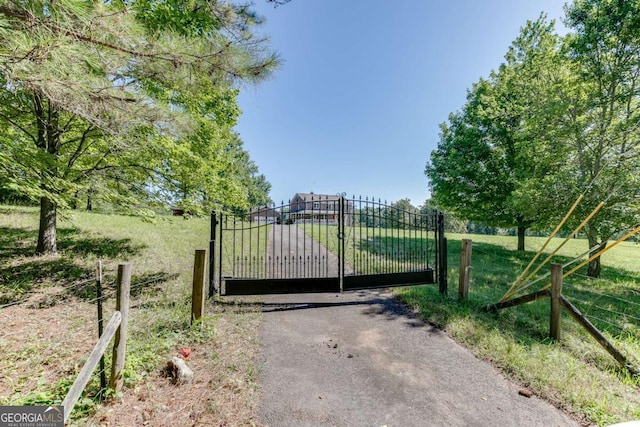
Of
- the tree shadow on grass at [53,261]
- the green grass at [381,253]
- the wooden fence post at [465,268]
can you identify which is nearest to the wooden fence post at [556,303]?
the wooden fence post at [465,268]

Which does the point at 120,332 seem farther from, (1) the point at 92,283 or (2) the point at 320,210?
(1) the point at 92,283

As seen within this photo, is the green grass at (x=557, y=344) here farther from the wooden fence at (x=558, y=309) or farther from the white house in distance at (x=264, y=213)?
the white house in distance at (x=264, y=213)

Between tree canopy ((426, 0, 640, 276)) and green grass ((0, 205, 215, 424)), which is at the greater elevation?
tree canopy ((426, 0, 640, 276))

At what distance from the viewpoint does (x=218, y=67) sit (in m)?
3.56

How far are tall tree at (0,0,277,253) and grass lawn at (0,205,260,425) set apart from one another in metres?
1.97

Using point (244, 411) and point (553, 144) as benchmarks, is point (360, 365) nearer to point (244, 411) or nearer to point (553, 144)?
point (244, 411)

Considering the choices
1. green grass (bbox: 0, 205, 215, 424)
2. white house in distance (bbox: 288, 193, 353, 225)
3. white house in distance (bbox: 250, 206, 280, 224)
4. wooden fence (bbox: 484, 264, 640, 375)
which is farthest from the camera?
white house in distance (bbox: 288, 193, 353, 225)

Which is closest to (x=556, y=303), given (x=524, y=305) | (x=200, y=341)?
(x=524, y=305)

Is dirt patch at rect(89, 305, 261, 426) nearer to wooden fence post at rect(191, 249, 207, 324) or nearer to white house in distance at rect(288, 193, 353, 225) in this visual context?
wooden fence post at rect(191, 249, 207, 324)

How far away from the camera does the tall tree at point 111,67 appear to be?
7.39ft

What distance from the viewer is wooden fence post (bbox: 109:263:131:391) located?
2.42 metres

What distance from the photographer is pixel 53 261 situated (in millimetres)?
6164

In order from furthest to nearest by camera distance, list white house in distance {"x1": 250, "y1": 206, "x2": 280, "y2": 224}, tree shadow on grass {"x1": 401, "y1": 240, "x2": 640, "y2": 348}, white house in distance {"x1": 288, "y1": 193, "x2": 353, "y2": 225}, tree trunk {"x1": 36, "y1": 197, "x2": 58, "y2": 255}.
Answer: tree trunk {"x1": 36, "y1": 197, "x2": 58, "y2": 255}, white house in distance {"x1": 288, "y1": 193, "x2": 353, "y2": 225}, white house in distance {"x1": 250, "y1": 206, "x2": 280, "y2": 224}, tree shadow on grass {"x1": 401, "y1": 240, "x2": 640, "y2": 348}

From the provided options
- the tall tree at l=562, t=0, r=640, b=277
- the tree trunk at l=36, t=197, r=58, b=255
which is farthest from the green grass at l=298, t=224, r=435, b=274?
the tree trunk at l=36, t=197, r=58, b=255
